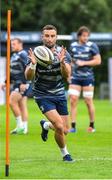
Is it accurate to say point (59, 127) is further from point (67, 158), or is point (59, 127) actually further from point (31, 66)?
point (31, 66)

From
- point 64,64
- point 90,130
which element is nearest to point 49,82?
point 64,64

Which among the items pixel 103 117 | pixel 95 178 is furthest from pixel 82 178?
pixel 103 117

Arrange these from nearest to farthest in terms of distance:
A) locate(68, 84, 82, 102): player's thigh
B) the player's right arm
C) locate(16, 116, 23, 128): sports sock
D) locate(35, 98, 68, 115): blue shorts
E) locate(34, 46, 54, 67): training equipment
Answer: the player's right arm
locate(34, 46, 54, 67): training equipment
locate(35, 98, 68, 115): blue shorts
locate(16, 116, 23, 128): sports sock
locate(68, 84, 82, 102): player's thigh

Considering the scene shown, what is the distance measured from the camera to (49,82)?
40.2ft

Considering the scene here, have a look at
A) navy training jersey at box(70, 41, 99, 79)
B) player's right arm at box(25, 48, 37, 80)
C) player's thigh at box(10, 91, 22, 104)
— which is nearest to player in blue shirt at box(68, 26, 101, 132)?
navy training jersey at box(70, 41, 99, 79)

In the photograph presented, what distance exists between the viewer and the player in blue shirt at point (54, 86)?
12.0 m

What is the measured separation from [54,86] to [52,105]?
0.30 m

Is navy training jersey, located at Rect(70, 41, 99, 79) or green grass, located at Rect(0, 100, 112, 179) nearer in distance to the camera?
green grass, located at Rect(0, 100, 112, 179)

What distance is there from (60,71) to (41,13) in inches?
1674

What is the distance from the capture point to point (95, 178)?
10.3 meters

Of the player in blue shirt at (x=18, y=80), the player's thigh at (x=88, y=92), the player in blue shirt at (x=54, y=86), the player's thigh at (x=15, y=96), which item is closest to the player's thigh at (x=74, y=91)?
the player's thigh at (x=88, y=92)

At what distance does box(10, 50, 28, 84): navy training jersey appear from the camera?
1786 cm

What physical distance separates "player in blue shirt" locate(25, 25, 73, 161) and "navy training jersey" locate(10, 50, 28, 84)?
5.53 meters

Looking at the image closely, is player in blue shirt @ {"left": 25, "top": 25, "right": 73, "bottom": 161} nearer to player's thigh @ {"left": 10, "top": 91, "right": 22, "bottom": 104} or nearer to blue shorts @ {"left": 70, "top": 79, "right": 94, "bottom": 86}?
player's thigh @ {"left": 10, "top": 91, "right": 22, "bottom": 104}
